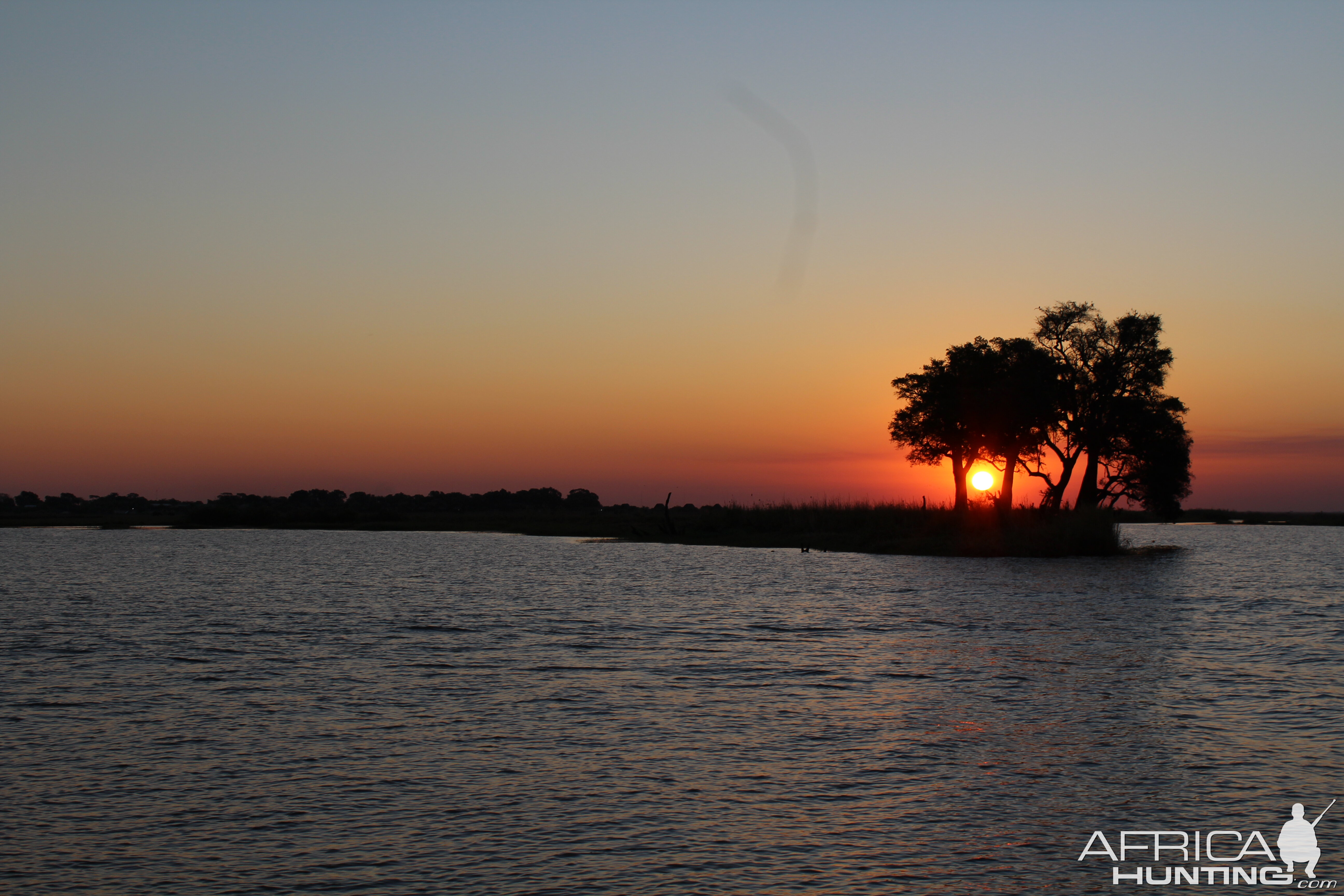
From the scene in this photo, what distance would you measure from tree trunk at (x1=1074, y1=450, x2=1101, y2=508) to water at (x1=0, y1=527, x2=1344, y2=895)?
5274 centimetres

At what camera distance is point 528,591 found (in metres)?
44.2

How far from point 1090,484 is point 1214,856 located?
83.2 meters

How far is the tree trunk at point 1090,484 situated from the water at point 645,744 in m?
52.7

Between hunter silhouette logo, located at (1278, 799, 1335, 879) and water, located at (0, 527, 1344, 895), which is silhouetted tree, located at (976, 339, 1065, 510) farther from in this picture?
hunter silhouette logo, located at (1278, 799, 1335, 879)

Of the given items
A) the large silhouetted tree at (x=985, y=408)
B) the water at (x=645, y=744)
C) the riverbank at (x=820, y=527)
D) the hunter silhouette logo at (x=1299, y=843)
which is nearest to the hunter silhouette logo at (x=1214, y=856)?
the hunter silhouette logo at (x=1299, y=843)

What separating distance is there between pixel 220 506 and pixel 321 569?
330ft

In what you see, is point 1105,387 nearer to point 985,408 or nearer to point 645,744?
point 985,408

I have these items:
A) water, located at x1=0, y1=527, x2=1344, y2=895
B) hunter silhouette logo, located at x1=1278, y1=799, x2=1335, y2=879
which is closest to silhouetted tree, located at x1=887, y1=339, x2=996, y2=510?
water, located at x1=0, y1=527, x2=1344, y2=895

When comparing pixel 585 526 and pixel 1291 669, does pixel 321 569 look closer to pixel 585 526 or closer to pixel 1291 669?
pixel 1291 669

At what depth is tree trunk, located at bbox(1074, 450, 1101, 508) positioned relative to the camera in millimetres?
Answer: 88688

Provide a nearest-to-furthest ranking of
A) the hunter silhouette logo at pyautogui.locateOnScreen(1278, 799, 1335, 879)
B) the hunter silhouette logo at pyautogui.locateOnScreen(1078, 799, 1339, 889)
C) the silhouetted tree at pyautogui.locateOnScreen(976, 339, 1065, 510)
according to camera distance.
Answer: the hunter silhouette logo at pyautogui.locateOnScreen(1078, 799, 1339, 889), the hunter silhouette logo at pyautogui.locateOnScreen(1278, 799, 1335, 879), the silhouetted tree at pyautogui.locateOnScreen(976, 339, 1065, 510)

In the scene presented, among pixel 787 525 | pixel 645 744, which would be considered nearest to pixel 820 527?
pixel 787 525

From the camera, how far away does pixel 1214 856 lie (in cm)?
1120

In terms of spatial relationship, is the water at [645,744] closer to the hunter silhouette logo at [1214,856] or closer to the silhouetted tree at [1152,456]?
the hunter silhouette logo at [1214,856]
